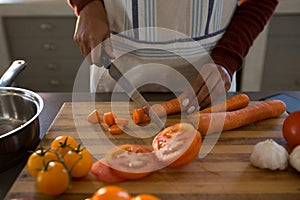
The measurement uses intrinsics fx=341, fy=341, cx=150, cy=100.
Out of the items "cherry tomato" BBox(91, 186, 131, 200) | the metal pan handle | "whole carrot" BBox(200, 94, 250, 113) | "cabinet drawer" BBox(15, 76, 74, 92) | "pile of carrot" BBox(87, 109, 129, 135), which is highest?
the metal pan handle

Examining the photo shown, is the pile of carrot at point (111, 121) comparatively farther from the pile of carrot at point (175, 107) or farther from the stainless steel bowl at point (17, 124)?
the stainless steel bowl at point (17, 124)

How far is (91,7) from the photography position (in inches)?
40.3

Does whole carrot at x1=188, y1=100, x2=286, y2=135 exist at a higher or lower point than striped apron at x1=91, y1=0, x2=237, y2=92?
lower

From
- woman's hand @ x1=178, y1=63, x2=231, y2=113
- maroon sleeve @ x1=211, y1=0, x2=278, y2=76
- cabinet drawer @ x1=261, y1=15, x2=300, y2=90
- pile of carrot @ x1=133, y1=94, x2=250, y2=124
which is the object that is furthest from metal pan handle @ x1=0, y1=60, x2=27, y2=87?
cabinet drawer @ x1=261, y1=15, x2=300, y2=90

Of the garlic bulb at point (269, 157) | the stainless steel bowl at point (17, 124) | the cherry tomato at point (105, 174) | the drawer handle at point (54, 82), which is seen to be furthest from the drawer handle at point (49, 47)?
the garlic bulb at point (269, 157)

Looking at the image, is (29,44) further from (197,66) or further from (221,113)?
(221,113)

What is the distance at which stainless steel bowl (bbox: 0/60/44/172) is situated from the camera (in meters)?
0.71

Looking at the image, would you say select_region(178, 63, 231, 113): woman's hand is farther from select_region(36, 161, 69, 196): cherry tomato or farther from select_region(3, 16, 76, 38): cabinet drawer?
select_region(3, 16, 76, 38): cabinet drawer

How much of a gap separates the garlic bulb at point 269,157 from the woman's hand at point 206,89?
26 cm

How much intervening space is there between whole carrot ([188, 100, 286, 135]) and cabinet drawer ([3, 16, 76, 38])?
137 cm

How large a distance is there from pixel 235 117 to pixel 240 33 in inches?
11.9

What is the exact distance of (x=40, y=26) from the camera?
205cm

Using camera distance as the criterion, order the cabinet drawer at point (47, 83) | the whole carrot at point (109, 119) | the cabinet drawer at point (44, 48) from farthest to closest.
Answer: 1. the cabinet drawer at point (47, 83)
2. the cabinet drawer at point (44, 48)
3. the whole carrot at point (109, 119)

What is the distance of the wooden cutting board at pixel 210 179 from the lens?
67 centimetres
